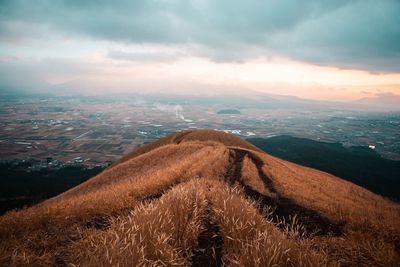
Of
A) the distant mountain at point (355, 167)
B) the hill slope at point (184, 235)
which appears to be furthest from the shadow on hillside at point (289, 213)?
the distant mountain at point (355, 167)

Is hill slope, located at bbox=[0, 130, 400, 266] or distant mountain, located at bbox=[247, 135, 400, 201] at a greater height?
hill slope, located at bbox=[0, 130, 400, 266]

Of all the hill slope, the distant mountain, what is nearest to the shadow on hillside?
the hill slope

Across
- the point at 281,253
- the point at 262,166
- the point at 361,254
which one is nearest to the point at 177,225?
the point at 281,253

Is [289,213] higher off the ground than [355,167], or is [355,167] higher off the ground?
[289,213]

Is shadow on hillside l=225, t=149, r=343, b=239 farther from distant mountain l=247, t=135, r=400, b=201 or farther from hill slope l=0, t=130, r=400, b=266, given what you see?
distant mountain l=247, t=135, r=400, b=201

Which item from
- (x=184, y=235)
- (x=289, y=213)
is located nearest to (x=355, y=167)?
(x=289, y=213)

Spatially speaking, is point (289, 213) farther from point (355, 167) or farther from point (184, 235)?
point (355, 167)

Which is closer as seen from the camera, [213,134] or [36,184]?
[213,134]

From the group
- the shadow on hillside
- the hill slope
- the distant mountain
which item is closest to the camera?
the hill slope

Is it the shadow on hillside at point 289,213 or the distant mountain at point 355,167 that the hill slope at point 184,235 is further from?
the distant mountain at point 355,167

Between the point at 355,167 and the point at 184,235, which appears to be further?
the point at 355,167

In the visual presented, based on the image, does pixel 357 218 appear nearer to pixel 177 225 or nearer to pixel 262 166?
pixel 177 225
